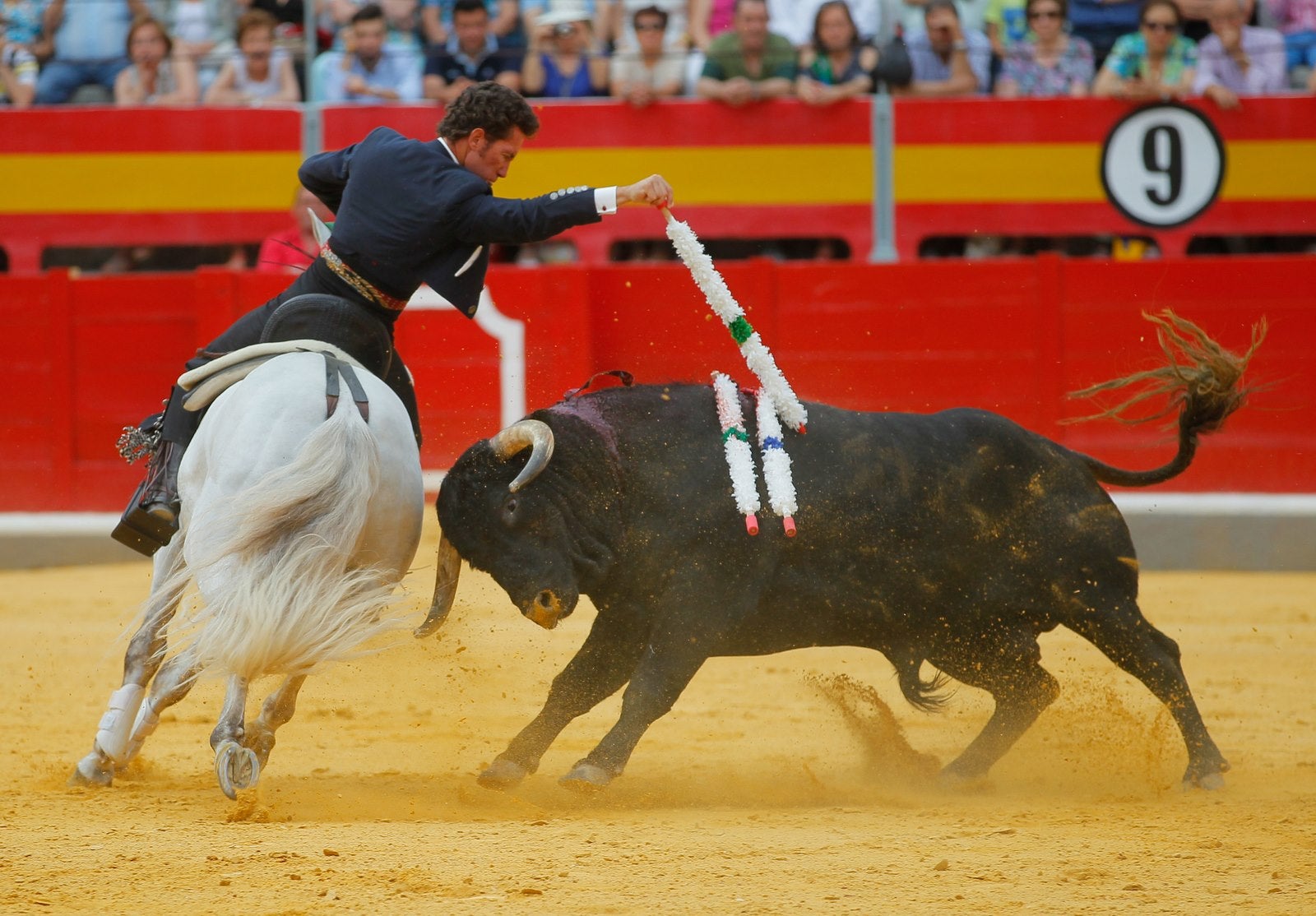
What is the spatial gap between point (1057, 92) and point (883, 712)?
15.1ft

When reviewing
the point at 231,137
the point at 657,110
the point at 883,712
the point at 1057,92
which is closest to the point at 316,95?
the point at 231,137

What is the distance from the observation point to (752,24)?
809 cm

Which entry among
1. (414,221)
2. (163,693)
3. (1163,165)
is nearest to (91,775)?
(163,693)

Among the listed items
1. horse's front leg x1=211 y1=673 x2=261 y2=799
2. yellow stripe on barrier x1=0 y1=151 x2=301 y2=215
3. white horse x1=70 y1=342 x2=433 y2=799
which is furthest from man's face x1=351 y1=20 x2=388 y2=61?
horse's front leg x1=211 y1=673 x2=261 y2=799

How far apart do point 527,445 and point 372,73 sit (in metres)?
5.17

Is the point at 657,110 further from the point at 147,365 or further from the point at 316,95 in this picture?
the point at 147,365

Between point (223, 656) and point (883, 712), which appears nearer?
point (223, 656)

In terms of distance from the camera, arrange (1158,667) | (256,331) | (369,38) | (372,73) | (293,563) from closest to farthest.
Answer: (293,563), (256,331), (1158,667), (369,38), (372,73)

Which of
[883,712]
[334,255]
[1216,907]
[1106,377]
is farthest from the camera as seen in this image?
[1106,377]

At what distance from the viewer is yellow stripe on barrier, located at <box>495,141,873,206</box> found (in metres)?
8.39

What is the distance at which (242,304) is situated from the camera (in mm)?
8352

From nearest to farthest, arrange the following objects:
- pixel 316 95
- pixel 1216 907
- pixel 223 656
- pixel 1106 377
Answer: pixel 1216 907 < pixel 223 656 < pixel 1106 377 < pixel 316 95

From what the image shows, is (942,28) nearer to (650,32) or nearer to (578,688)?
(650,32)

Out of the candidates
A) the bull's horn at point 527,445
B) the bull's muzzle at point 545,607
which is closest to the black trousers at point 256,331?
the bull's horn at point 527,445
